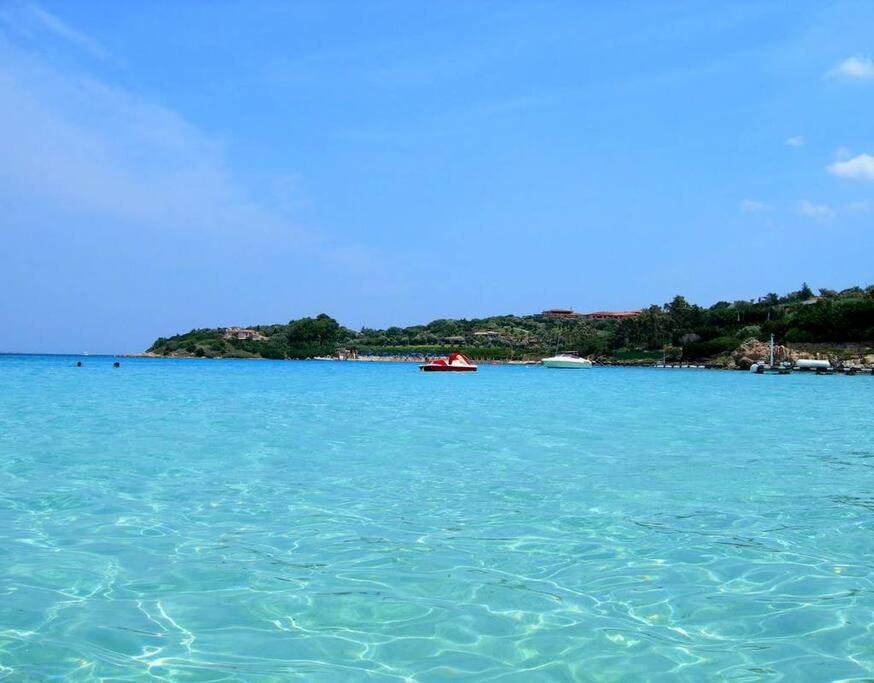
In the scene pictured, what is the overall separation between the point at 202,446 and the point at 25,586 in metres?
9.87

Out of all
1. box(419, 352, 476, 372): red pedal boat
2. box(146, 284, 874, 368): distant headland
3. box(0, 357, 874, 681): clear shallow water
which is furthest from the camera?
box(146, 284, 874, 368): distant headland

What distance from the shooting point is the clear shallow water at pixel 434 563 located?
16.0 ft

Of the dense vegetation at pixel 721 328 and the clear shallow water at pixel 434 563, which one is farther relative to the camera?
the dense vegetation at pixel 721 328

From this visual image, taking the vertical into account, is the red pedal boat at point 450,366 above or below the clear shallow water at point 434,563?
above

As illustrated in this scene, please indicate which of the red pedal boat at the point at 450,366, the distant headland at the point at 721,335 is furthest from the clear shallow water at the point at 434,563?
the distant headland at the point at 721,335

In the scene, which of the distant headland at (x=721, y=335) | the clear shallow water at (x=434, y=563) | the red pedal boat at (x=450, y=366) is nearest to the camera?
the clear shallow water at (x=434, y=563)

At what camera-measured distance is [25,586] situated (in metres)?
6.23

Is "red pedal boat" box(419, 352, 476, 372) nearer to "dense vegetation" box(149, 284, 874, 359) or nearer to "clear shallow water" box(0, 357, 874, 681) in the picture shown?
"dense vegetation" box(149, 284, 874, 359)

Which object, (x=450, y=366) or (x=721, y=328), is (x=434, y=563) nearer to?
(x=450, y=366)

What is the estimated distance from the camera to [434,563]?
22.7ft

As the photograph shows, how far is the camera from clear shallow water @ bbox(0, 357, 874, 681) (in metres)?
4.87

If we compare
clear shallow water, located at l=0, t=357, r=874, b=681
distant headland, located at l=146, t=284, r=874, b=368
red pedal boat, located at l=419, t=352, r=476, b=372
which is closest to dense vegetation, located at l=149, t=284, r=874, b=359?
distant headland, located at l=146, t=284, r=874, b=368

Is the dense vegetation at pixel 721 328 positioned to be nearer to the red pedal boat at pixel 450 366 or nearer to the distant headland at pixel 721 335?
the distant headland at pixel 721 335

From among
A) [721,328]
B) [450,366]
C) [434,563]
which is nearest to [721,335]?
[721,328]
